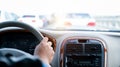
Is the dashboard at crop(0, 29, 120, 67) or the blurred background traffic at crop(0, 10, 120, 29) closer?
the dashboard at crop(0, 29, 120, 67)

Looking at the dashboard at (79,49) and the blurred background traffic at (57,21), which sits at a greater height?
the blurred background traffic at (57,21)

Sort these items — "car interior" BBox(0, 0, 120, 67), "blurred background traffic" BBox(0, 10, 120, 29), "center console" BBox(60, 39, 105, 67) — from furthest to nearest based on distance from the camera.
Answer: "blurred background traffic" BBox(0, 10, 120, 29) < "center console" BBox(60, 39, 105, 67) < "car interior" BBox(0, 0, 120, 67)

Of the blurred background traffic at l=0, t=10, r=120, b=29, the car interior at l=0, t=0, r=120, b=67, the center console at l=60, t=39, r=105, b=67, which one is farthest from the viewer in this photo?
the blurred background traffic at l=0, t=10, r=120, b=29

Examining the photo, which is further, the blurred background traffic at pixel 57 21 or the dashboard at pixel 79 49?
the blurred background traffic at pixel 57 21

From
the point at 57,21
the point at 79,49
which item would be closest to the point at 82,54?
the point at 79,49

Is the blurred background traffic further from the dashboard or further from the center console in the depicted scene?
the center console

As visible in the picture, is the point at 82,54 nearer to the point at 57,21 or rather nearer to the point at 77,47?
the point at 77,47

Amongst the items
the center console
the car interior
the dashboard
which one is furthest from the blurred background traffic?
the center console

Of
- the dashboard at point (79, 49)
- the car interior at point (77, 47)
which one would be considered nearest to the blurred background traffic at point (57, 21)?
the car interior at point (77, 47)

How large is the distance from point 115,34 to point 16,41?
125 cm

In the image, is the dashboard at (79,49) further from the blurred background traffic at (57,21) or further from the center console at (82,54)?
the blurred background traffic at (57,21)

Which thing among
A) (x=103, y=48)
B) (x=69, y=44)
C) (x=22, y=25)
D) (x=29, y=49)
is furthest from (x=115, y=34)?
(x=22, y=25)

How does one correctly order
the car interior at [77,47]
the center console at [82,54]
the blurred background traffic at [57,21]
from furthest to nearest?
1. the blurred background traffic at [57,21]
2. the center console at [82,54]
3. the car interior at [77,47]

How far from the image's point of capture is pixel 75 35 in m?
3.79
